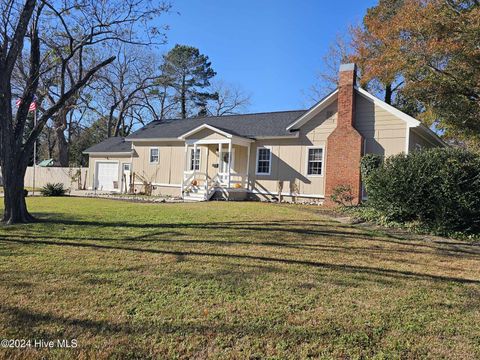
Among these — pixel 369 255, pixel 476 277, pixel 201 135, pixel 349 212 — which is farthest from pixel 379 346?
pixel 201 135

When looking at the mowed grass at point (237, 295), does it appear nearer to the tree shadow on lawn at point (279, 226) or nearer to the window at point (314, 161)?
the tree shadow on lawn at point (279, 226)

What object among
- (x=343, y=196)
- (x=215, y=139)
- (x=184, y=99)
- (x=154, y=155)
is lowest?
(x=343, y=196)

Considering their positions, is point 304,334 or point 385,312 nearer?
point 304,334

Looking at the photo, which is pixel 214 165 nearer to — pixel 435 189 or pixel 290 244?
pixel 435 189

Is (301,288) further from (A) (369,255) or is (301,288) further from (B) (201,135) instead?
(B) (201,135)

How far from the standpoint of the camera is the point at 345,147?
16047mm

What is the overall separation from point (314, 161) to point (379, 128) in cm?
327

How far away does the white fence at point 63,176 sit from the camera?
28203 millimetres

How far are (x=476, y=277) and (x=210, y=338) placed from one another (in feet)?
14.2

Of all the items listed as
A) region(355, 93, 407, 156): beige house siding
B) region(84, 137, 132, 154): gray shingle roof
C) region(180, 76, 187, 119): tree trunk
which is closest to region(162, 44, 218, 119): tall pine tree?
region(180, 76, 187, 119): tree trunk

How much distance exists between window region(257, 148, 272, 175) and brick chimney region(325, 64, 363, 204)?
3.43 metres

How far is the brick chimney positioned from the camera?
15.7 m

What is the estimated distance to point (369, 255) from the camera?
675 centimetres

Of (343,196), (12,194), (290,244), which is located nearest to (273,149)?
(343,196)
